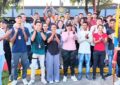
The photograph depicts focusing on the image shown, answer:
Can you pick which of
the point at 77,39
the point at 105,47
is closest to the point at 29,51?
the point at 77,39

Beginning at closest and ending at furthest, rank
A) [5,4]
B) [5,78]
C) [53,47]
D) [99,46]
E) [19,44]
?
[19,44]
[53,47]
[99,46]
[5,78]
[5,4]

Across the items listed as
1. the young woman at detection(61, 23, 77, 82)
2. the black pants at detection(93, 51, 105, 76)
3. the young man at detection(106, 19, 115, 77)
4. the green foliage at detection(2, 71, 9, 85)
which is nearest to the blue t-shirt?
the green foliage at detection(2, 71, 9, 85)

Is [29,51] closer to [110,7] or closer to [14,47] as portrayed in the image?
[14,47]

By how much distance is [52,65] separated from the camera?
11.7 meters

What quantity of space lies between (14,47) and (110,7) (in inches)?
886

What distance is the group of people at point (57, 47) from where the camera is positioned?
36.9 ft

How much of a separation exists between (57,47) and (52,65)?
0.56m

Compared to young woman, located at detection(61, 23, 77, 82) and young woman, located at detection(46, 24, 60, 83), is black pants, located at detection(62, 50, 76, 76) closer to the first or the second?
young woman, located at detection(61, 23, 77, 82)

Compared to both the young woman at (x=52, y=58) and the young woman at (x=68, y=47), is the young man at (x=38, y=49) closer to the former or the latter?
the young woman at (x=52, y=58)

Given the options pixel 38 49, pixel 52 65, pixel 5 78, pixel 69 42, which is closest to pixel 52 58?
pixel 52 65

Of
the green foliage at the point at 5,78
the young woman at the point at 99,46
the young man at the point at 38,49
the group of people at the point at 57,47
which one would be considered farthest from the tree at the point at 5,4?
the young woman at the point at 99,46

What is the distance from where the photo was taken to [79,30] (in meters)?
12.2

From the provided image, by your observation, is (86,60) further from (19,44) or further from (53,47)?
(19,44)

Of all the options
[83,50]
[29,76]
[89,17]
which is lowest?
[29,76]
